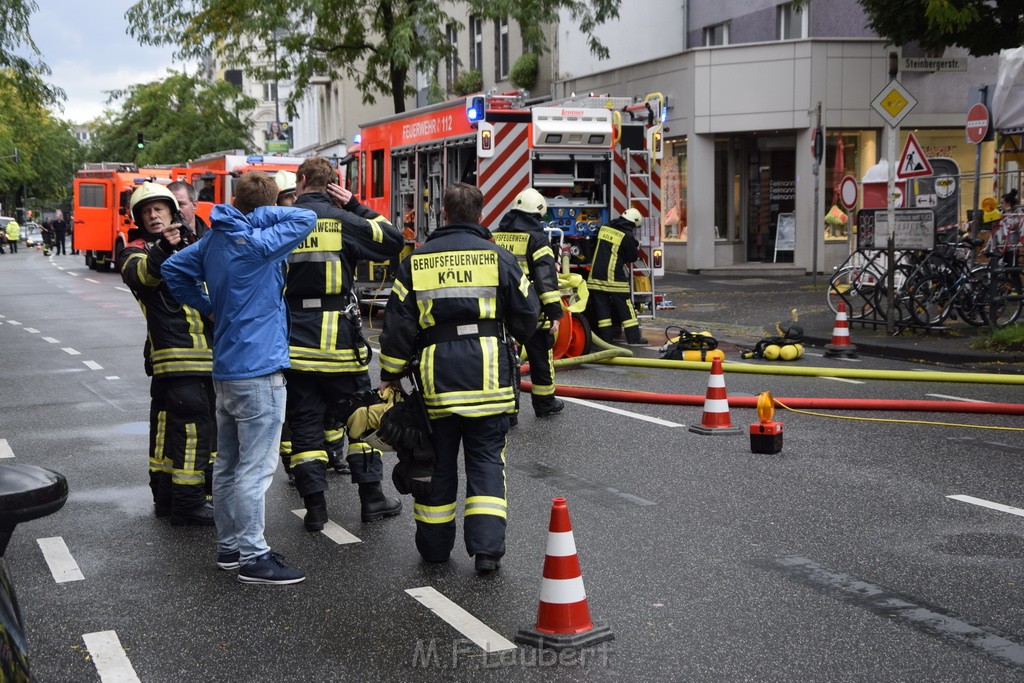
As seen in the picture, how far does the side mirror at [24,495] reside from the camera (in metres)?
2.49

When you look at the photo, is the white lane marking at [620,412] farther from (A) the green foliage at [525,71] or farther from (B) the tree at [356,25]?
(A) the green foliage at [525,71]

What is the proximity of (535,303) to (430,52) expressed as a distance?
2257 centimetres

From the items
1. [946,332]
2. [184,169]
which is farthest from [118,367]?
[184,169]

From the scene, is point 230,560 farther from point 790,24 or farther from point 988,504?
point 790,24

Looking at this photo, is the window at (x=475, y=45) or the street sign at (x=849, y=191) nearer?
the street sign at (x=849, y=191)

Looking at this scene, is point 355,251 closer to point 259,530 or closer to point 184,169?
point 259,530

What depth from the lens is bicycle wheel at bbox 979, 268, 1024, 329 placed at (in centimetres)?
1523

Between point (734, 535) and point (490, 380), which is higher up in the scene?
point (490, 380)

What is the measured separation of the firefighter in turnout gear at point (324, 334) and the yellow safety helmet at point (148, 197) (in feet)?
2.18

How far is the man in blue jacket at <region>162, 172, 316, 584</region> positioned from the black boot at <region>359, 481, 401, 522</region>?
1072 mm

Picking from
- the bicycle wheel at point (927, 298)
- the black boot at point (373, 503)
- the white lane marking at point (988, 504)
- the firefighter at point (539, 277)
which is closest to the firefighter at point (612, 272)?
the firefighter at point (539, 277)

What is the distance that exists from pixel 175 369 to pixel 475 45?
108 ft

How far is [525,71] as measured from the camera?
34438 millimetres

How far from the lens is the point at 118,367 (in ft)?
45.6
